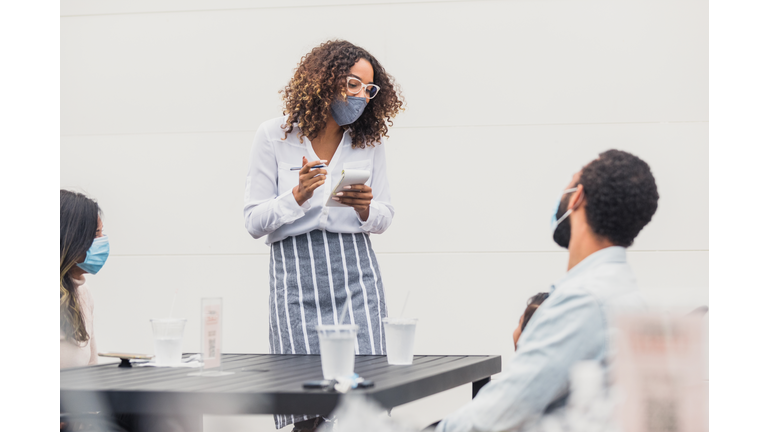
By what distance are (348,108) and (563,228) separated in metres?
1.05

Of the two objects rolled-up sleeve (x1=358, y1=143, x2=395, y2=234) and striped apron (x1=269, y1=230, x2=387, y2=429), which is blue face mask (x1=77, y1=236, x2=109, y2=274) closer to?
striped apron (x1=269, y1=230, x2=387, y2=429)

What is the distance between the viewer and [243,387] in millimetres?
1171

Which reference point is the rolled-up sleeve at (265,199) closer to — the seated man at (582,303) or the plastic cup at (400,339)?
the plastic cup at (400,339)

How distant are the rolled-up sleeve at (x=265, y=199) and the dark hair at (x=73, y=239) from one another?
43cm

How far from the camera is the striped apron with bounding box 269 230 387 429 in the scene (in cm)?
197

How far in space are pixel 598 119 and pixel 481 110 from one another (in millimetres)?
517

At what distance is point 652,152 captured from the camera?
9.87ft

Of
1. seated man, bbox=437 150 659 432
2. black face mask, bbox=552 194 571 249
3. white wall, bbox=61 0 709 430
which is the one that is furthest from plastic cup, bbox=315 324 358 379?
white wall, bbox=61 0 709 430

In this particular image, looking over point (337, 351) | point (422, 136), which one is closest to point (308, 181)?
point (337, 351)

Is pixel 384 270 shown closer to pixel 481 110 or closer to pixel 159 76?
pixel 481 110

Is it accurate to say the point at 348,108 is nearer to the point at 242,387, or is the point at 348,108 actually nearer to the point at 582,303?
the point at 242,387

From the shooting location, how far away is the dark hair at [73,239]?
70.6 inches
